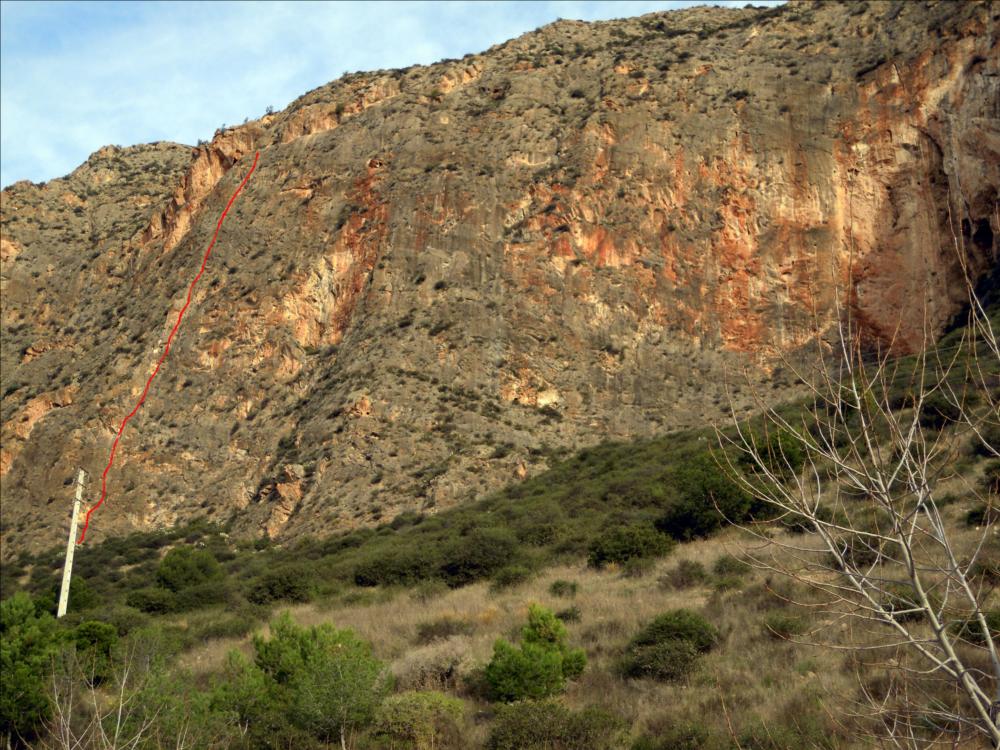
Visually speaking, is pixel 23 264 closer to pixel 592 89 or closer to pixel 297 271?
pixel 297 271

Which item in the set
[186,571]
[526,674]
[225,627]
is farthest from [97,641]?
[186,571]

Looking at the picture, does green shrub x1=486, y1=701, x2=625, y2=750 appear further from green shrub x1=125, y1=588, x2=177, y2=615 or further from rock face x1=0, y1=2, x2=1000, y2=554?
rock face x1=0, y1=2, x2=1000, y2=554

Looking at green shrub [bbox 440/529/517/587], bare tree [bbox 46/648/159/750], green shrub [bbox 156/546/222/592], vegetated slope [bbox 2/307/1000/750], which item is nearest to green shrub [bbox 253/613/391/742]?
vegetated slope [bbox 2/307/1000/750]

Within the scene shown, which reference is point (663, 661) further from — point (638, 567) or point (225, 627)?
point (225, 627)

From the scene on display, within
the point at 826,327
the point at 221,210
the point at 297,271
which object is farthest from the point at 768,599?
the point at 221,210

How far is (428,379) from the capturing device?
40.4 metres

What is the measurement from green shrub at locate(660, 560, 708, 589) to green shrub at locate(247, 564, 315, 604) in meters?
9.85

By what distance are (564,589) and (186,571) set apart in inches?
577

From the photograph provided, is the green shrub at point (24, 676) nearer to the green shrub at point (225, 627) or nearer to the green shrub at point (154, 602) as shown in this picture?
the green shrub at point (225, 627)

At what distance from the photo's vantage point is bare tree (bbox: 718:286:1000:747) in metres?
4.86

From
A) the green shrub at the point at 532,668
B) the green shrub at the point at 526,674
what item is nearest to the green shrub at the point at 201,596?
the green shrub at the point at 532,668

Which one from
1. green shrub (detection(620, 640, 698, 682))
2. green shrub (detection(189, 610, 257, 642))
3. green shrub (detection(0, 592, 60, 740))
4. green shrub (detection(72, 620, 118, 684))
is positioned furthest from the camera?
green shrub (detection(189, 610, 257, 642))

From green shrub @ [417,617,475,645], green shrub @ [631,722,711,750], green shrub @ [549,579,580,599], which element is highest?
green shrub @ [631,722,711,750]

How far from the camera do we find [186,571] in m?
29.0
